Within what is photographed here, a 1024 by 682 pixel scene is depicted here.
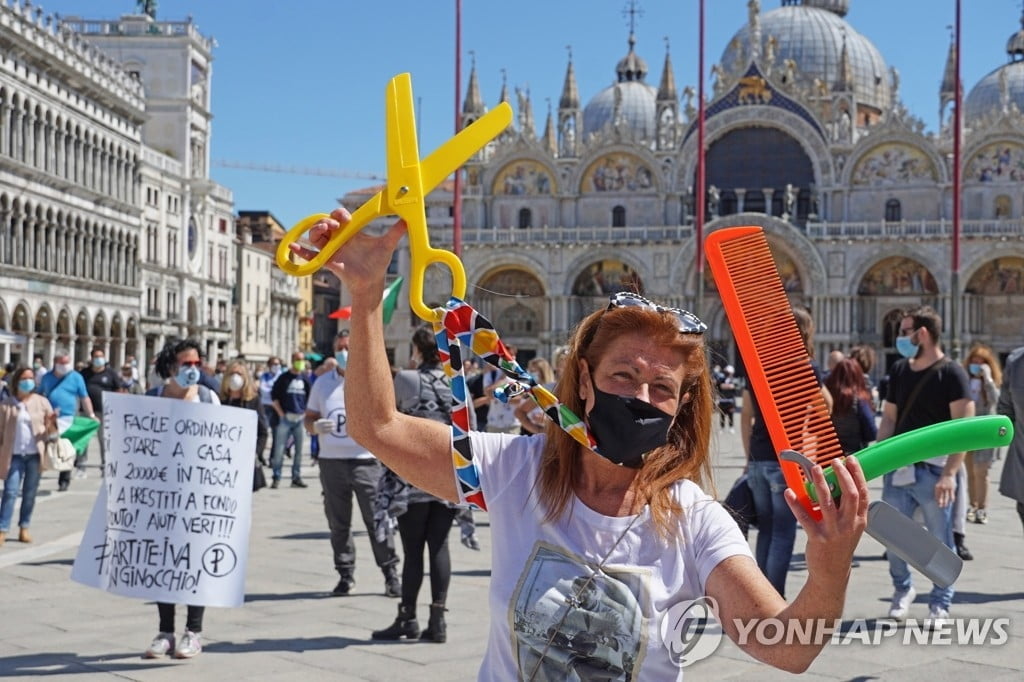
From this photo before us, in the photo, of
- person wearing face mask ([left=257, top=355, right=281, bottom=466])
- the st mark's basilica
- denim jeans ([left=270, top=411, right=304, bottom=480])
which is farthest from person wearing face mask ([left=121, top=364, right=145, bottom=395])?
the st mark's basilica

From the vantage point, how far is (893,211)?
4919 cm

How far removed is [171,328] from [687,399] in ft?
155

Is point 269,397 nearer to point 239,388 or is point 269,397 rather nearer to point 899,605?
point 239,388

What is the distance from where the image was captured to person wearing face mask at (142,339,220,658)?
625 cm

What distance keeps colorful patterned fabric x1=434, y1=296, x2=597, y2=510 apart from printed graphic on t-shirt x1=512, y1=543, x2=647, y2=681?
0.81 feet

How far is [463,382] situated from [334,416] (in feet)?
19.6

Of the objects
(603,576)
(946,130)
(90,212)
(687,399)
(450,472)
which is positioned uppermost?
(946,130)

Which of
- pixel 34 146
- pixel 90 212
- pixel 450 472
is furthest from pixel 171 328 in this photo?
pixel 450 472

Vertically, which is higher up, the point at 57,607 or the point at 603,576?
the point at 603,576

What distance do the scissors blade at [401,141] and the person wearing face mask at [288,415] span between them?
42.8 ft

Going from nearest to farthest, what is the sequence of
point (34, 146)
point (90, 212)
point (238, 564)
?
point (238, 564) → point (34, 146) → point (90, 212)

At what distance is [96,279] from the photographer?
4009 centimetres

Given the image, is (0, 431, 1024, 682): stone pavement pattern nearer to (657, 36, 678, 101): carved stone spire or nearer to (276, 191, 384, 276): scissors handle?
(276, 191, 384, 276): scissors handle

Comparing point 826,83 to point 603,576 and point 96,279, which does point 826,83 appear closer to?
point 96,279
